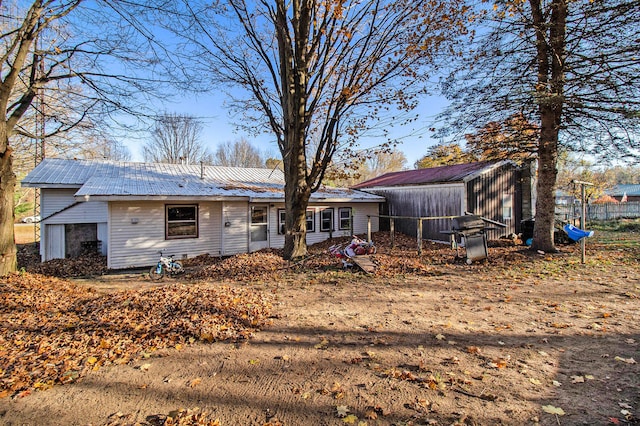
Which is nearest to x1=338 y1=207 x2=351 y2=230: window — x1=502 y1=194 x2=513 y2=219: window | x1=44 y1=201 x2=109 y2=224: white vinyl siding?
x1=502 y1=194 x2=513 y2=219: window

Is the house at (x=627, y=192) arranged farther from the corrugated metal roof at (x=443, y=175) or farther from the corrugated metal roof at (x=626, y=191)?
the corrugated metal roof at (x=443, y=175)

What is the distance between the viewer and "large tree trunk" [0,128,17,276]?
23.5 feet

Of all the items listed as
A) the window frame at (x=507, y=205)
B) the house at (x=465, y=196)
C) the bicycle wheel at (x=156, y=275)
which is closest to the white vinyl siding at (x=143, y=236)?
the bicycle wheel at (x=156, y=275)

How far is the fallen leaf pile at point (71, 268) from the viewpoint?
33.1ft

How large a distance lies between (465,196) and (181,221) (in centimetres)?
1223

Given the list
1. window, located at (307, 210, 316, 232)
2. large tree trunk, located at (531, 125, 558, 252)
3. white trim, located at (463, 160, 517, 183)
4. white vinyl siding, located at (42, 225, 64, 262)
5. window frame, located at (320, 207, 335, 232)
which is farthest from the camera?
window frame, located at (320, 207, 335, 232)

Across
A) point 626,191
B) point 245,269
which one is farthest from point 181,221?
point 626,191

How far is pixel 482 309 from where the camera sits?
5.66m

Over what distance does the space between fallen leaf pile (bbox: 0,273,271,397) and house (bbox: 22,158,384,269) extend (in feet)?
16.5

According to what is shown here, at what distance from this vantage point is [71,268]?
10711mm

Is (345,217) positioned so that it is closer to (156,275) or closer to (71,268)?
(156,275)

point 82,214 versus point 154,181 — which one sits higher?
point 154,181

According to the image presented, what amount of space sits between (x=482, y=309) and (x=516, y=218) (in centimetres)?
1301

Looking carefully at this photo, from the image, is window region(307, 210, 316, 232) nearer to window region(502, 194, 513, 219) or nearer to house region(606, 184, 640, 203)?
window region(502, 194, 513, 219)
